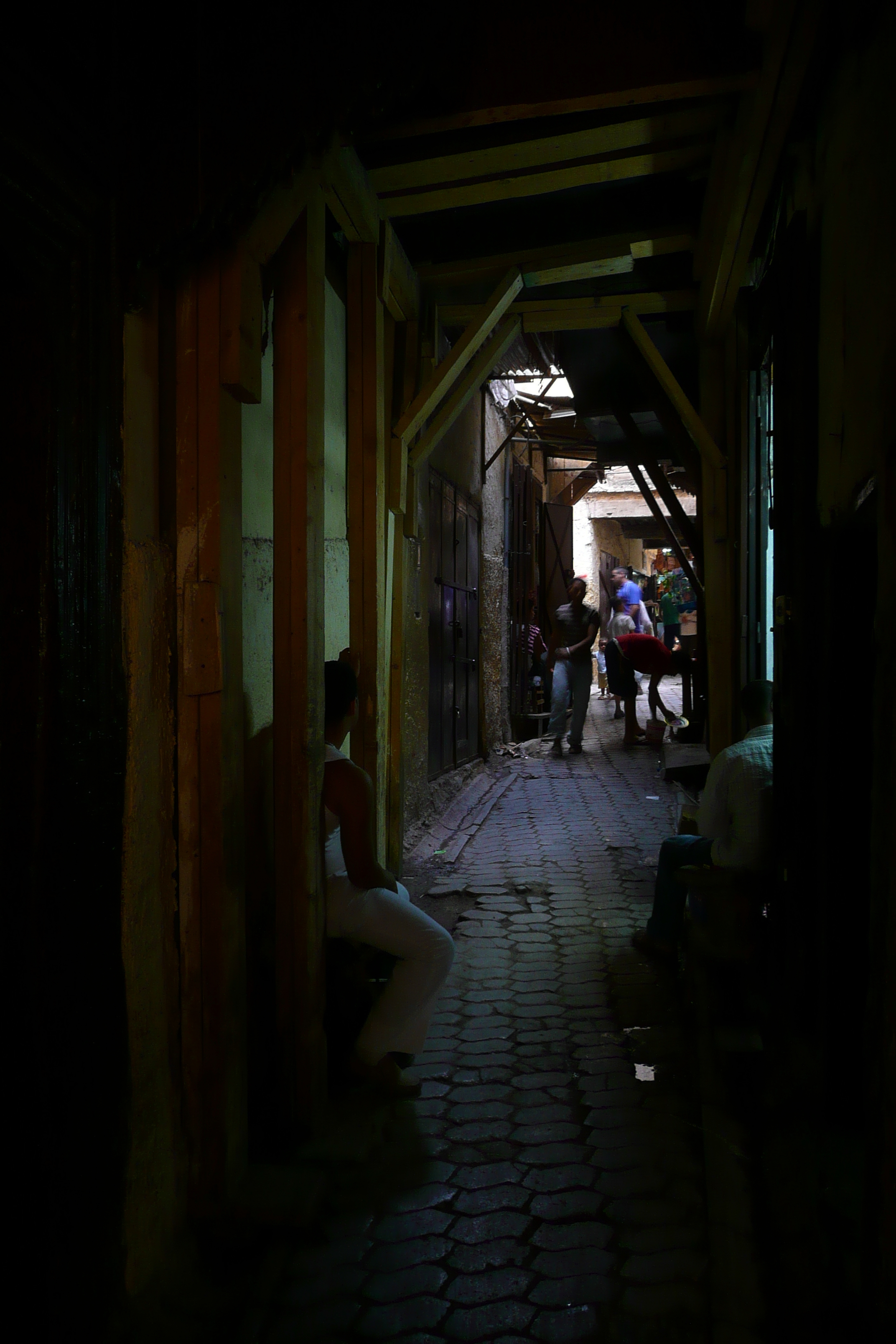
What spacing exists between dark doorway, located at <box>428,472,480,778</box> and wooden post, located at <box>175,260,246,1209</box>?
16.0 feet

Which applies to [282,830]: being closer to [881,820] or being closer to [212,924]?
[212,924]

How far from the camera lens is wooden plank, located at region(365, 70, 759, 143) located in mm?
3111

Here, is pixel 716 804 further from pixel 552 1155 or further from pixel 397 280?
pixel 397 280

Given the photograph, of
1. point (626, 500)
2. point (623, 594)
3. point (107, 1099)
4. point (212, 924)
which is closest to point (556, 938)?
point (212, 924)

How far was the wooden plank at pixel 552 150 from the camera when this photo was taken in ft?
11.9

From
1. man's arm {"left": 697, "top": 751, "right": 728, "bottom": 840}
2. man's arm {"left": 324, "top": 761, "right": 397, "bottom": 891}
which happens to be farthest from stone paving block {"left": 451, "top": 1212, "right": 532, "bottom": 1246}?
man's arm {"left": 697, "top": 751, "right": 728, "bottom": 840}

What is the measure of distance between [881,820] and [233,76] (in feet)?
7.35

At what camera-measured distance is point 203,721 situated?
239 cm

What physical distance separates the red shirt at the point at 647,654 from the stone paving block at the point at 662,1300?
910 cm

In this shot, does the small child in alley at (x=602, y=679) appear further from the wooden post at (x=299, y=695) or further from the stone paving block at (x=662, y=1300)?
the stone paving block at (x=662, y=1300)

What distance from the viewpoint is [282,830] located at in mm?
2912

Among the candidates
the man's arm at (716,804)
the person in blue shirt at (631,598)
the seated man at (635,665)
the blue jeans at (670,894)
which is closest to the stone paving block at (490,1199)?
the man's arm at (716,804)

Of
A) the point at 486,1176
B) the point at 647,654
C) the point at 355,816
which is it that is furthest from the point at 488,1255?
the point at 647,654

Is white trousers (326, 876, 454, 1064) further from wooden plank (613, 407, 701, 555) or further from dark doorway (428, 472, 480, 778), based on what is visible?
wooden plank (613, 407, 701, 555)
